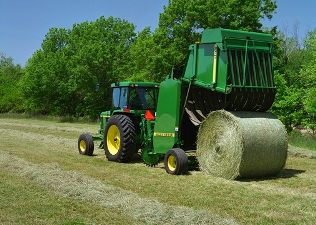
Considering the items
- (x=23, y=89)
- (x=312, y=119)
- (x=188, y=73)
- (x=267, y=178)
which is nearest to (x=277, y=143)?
(x=267, y=178)

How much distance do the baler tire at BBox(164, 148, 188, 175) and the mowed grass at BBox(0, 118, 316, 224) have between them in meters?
0.24

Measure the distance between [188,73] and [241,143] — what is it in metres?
2.62

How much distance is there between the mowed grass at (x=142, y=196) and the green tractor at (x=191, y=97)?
0.67 metres

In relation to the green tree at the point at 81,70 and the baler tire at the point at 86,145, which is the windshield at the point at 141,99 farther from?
the green tree at the point at 81,70

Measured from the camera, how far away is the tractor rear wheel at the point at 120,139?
14125mm

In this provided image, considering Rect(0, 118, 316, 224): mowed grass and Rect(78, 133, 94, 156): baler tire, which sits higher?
Rect(78, 133, 94, 156): baler tire

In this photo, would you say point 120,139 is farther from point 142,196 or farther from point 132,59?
point 132,59

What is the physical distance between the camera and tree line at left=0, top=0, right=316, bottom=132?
1167 inches

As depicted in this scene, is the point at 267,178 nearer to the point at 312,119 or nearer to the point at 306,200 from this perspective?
the point at 306,200

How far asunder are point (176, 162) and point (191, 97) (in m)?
1.86

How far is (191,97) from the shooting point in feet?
42.9

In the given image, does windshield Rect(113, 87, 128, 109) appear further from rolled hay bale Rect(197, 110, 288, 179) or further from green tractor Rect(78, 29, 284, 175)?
rolled hay bale Rect(197, 110, 288, 179)

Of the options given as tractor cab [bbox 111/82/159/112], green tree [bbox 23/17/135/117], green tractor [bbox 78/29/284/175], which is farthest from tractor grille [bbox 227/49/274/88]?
green tree [bbox 23/17/135/117]

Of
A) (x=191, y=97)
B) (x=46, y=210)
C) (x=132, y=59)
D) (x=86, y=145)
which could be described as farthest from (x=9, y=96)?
(x=46, y=210)
